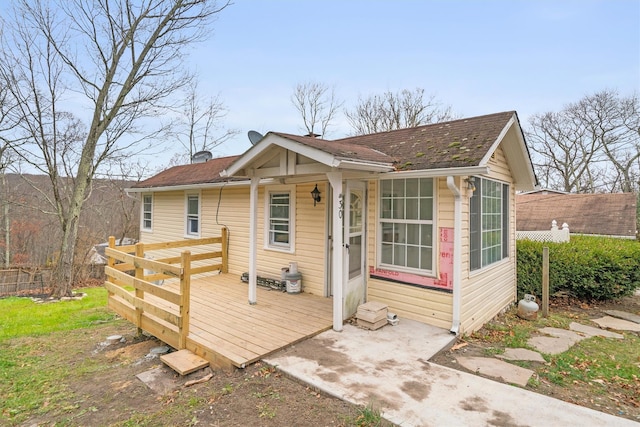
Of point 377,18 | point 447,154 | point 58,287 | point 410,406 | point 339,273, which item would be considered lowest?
point 58,287

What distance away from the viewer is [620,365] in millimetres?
4121

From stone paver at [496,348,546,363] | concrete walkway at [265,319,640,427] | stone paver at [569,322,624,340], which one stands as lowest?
stone paver at [569,322,624,340]

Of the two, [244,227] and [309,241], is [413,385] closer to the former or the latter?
[309,241]

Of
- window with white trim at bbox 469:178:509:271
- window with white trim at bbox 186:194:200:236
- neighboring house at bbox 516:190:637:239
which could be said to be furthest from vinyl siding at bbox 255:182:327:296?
neighboring house at bbox 516:190:637:239

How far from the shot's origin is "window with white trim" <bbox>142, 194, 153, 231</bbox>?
37.5 feet

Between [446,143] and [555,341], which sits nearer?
[555,341]

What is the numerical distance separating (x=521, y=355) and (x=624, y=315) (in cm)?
427

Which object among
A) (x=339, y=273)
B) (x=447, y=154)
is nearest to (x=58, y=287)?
(x=339, y=273)

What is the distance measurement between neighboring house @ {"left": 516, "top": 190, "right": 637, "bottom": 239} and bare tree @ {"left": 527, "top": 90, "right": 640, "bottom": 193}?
7029 mm

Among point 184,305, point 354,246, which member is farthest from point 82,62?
point 354,246

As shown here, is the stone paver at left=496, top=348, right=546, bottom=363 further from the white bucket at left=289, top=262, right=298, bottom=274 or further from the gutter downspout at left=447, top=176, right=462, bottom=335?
the white bucket at left=289, top=262, right=298, bottom=274

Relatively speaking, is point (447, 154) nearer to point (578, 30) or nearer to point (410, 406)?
point (410, 406)

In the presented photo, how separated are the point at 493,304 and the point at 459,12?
27.5ft

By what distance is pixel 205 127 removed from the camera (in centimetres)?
2106
